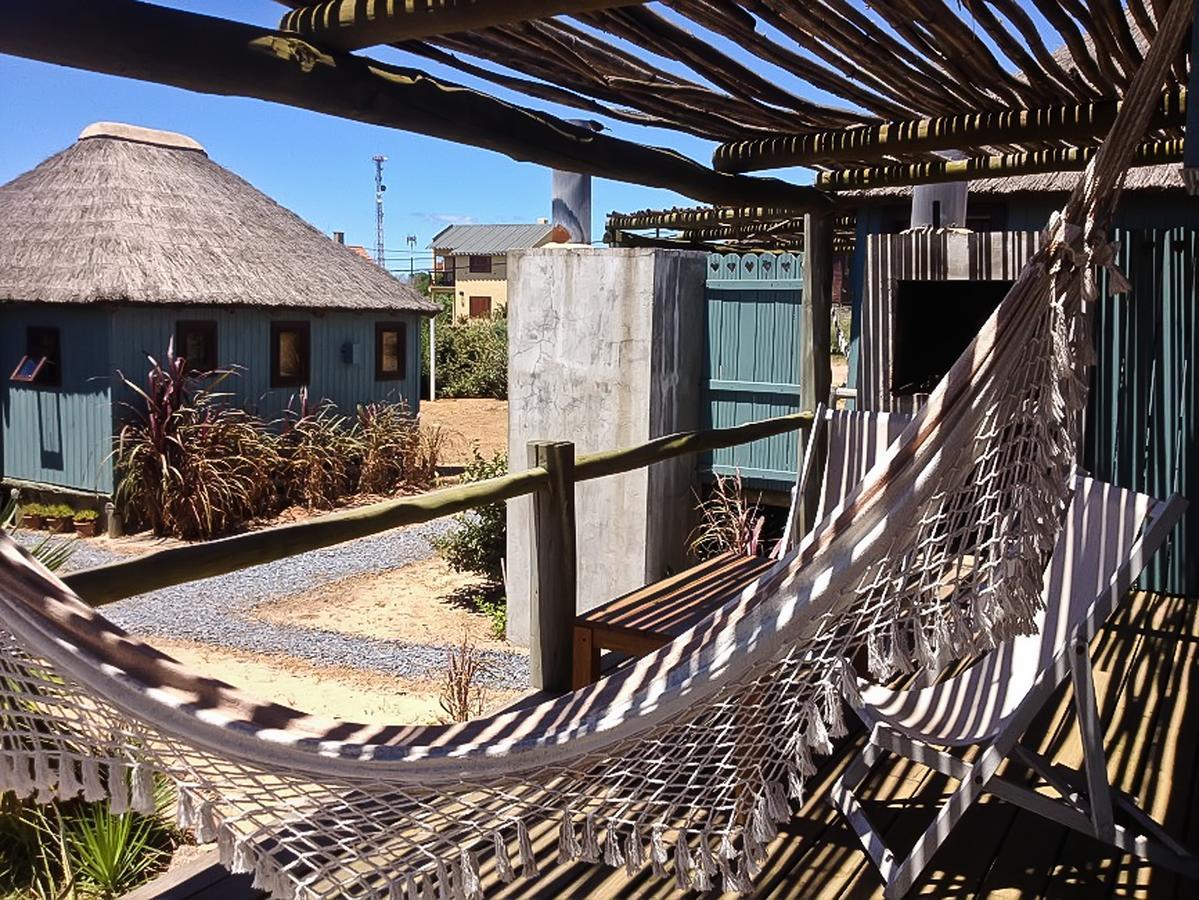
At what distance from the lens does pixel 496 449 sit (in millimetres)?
15430

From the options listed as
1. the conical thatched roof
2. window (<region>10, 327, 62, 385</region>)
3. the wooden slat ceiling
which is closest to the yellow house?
the conical thatched roof

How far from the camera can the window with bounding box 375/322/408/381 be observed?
A: 13.7 metres

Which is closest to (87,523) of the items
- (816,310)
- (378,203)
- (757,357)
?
(757,357)

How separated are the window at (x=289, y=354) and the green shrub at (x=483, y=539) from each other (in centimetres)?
456

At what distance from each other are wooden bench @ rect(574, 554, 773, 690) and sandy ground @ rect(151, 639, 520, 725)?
7.53 ft

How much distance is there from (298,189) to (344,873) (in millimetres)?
128510

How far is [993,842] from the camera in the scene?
236 cm

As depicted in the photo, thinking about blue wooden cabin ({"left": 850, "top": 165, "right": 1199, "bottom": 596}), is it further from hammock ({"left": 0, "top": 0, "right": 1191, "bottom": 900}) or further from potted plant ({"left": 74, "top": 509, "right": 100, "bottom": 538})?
potted plant ({"left": 74, "top": 509, "right": 100, "bottom": 538})

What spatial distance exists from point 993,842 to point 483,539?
20.3ft

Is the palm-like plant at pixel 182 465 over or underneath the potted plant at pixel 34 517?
over

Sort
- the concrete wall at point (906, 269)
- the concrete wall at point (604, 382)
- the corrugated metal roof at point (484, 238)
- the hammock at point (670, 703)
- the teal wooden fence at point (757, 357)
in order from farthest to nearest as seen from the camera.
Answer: the corrugated metal roof at point (484, 238) < the teal wooden fence at point (757, 357) < the concrete wall at point (604, 382) < the concrete wall at point (906, 269) < the hammock at point (670, 703)

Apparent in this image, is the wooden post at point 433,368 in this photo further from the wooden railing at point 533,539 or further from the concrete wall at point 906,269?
the wooden railing at point 533,539

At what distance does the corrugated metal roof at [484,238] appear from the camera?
148 ft

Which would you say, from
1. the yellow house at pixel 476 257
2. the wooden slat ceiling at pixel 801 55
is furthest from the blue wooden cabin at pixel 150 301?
the yellow house at pixel 476 257
